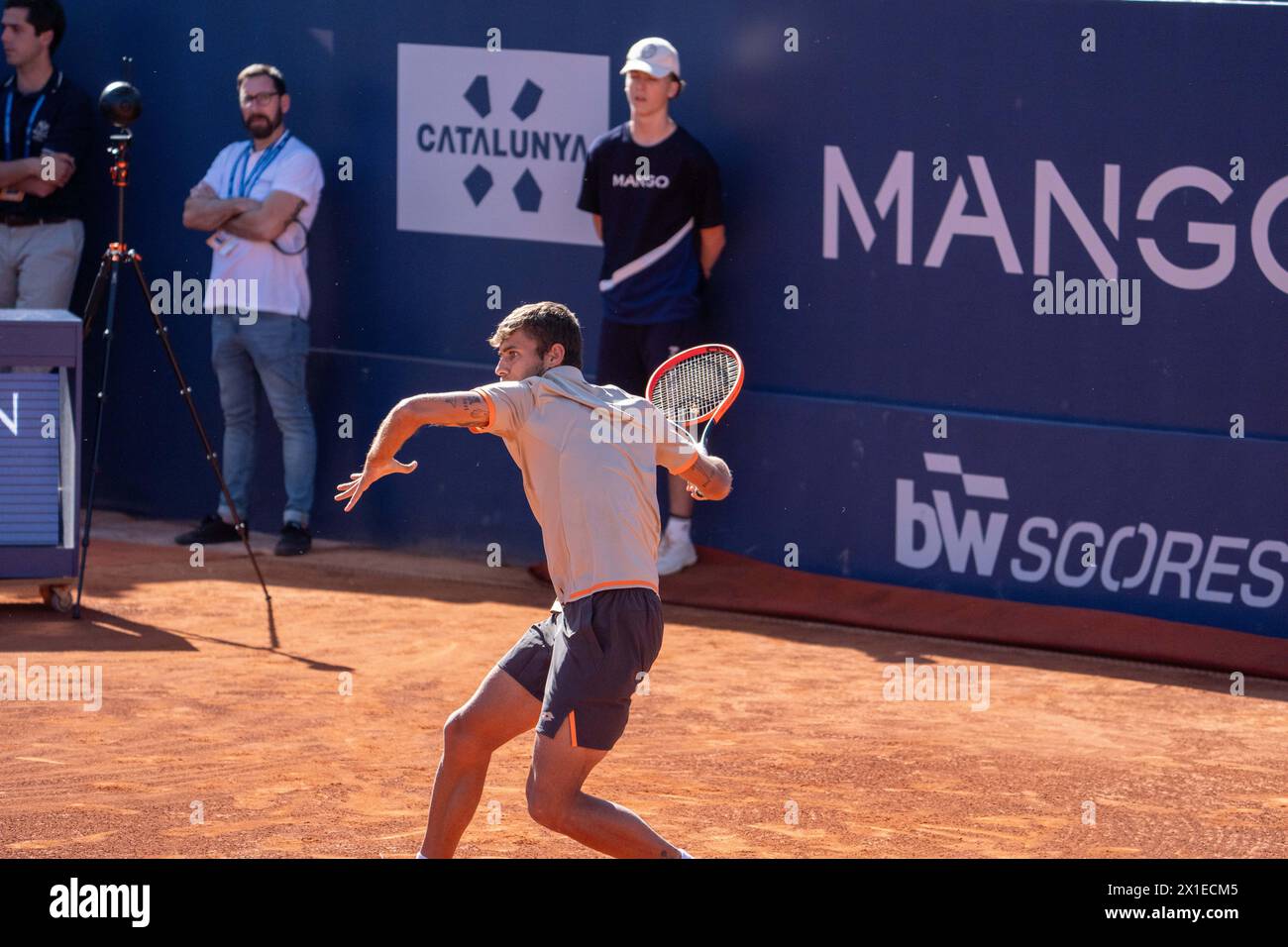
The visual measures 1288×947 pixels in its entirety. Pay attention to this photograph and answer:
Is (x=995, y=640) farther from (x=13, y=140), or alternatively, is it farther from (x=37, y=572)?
(x=13, y=140)

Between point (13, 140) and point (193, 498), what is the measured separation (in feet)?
7.34

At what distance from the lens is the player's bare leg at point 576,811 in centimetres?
502

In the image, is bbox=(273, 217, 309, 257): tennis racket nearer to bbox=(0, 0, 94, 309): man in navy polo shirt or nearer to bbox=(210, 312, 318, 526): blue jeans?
bbox=(210, 312, 318, 526): blue jeans

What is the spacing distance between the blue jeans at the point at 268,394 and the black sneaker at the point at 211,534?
13 cm

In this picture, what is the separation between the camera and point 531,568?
34.1 ft

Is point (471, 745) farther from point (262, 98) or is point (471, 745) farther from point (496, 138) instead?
point (262, 98)

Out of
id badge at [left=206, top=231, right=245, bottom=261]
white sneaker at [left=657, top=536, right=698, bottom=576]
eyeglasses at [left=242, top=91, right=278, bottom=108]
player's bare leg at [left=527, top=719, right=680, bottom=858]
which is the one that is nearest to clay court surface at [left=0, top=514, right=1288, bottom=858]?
white sneaker at [left=657, top=536, right=698, bottom=576]

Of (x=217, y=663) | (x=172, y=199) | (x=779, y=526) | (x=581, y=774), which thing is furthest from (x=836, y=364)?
(x=581, y=774)

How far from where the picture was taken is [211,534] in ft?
35.6

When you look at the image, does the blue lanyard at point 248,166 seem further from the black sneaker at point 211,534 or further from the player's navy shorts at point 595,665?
the player's navy shorts at point 595,665

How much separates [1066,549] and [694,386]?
3.69 metres

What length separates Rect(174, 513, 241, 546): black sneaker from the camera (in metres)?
10.9

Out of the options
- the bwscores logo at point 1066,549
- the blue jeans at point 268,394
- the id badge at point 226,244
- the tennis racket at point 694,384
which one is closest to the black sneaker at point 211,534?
the blue jeans at point 268,394

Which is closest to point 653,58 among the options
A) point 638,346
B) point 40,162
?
point 638,346
